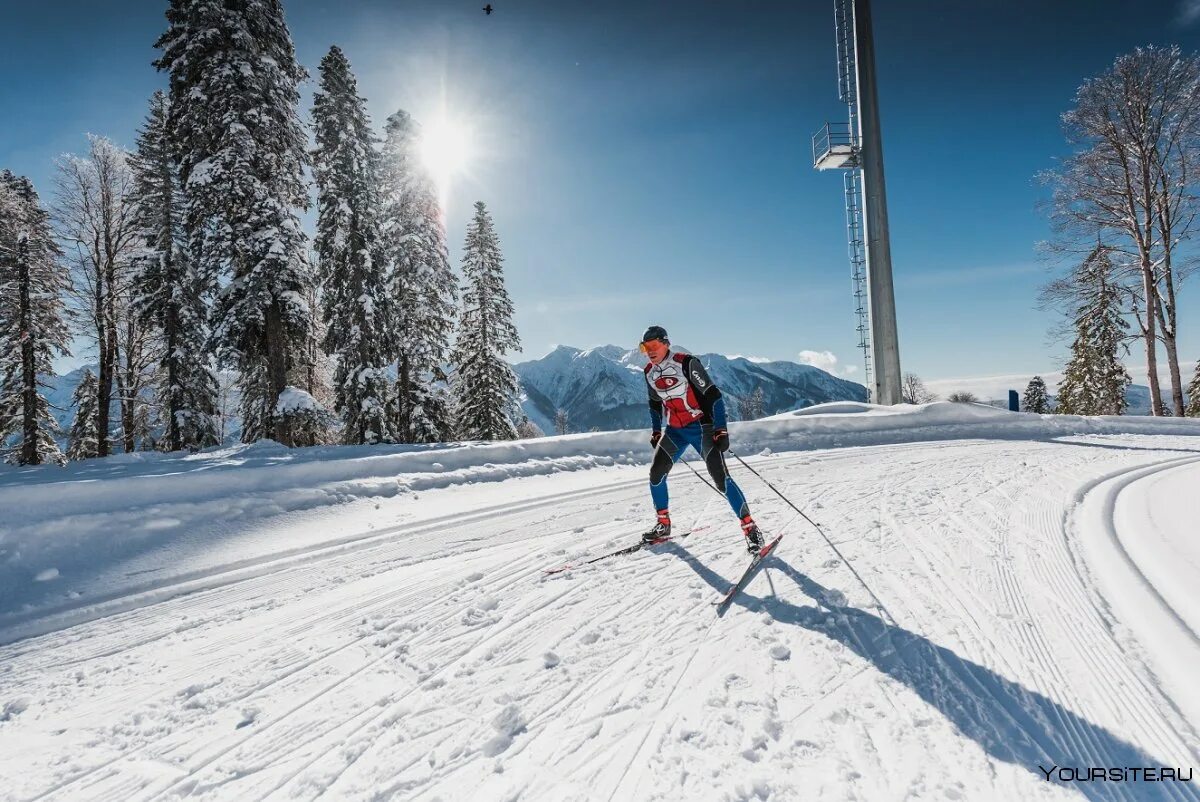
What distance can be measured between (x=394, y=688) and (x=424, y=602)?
117 cm

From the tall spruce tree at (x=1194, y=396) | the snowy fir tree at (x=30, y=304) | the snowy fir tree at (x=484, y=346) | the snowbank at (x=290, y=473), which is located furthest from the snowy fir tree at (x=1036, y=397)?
the snowy fir tree at (x=30, y=304)

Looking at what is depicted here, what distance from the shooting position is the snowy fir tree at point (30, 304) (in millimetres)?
16250

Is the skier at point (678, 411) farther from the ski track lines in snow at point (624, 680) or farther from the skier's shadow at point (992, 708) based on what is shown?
the skier's shadow at point (992, 708)

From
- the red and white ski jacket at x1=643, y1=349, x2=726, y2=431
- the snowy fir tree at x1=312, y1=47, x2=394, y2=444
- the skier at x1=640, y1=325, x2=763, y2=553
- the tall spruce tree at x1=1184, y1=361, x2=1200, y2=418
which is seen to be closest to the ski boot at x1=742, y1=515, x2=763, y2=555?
the skier at x1=640, y1=325, x2=763, y2=553

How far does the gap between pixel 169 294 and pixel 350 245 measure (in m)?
6.82

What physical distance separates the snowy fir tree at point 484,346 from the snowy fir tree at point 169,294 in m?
10.0

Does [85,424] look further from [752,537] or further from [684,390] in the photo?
[752,537]

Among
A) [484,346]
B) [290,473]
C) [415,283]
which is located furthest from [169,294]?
[290,473]

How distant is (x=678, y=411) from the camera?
5352mm

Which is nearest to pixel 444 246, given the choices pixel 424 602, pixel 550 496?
pixel 550 496

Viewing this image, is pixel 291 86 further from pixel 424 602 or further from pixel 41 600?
pixel 424 602

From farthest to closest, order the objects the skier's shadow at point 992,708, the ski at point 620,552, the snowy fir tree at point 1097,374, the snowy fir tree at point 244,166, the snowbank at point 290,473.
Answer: the snowy fir tree at point 1097,374, the snowy fir tree at point 244,166, the snowbank at point 290,473, the ski at point 620,552, the skier's shadow at point 992,708

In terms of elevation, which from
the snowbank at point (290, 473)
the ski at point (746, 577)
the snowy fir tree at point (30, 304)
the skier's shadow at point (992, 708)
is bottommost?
the skier's shadow at point (992, 708)

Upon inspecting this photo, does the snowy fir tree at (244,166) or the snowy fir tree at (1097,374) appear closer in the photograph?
the snowy fir tree at (244,166)
